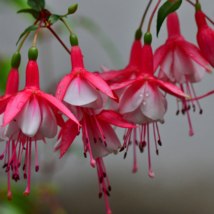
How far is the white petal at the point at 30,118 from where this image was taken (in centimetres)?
39

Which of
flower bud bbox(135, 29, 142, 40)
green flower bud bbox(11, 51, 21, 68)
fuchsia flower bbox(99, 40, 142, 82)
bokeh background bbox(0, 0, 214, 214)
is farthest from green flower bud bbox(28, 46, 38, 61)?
bokeh background bbox(0, 0, 214, 214)

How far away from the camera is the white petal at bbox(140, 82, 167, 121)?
1.49 ft

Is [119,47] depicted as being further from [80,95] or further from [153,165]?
[80,95]

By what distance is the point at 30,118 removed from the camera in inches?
15.5

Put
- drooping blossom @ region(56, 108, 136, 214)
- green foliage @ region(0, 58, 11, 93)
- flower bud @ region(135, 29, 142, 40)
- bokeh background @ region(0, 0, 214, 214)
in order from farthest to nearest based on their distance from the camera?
bokeh background @ region(0, 0, 214, 214)
green foliage @ region(0, 58, 11, 93)
flower bud @ region(135, 29, 142, 40)
drooping blossom @ region(56, 108, 136, 214)

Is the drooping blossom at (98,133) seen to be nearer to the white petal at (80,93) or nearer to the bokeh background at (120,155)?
Answer: the white petal at (80,93)

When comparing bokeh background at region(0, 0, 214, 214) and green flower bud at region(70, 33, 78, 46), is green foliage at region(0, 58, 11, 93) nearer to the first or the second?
bokeh background at region(0, 0, 214, 214)

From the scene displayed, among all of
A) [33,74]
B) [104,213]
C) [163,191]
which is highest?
[33,74]

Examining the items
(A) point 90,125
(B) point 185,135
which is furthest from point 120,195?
(A) point 90,125

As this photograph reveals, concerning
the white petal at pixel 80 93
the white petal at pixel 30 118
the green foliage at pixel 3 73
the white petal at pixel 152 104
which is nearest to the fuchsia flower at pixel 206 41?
the white petal at pixel 152 104

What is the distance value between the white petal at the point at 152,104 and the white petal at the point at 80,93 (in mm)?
94

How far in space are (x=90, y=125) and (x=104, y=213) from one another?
0.96 meters

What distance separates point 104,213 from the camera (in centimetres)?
130

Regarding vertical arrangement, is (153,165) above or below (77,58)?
below
